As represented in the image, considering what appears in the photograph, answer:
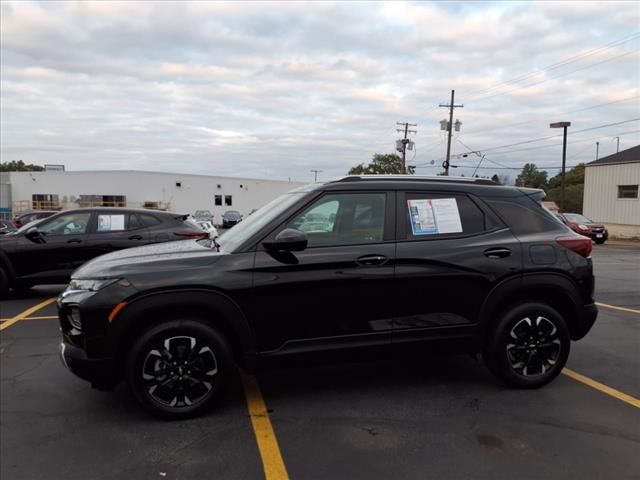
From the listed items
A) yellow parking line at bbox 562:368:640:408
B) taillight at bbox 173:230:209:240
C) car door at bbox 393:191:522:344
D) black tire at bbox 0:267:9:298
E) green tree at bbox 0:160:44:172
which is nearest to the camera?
car door at bbox 393:191:522:344

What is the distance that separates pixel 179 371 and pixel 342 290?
4.41ft

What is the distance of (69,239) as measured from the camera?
27.8ft

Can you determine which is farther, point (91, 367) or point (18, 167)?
point (18, 167)

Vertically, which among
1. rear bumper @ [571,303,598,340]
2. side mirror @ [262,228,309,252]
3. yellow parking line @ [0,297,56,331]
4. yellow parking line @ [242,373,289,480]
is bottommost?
yellow parking line @ [0,297,56,331]

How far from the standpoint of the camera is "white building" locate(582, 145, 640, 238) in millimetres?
30609

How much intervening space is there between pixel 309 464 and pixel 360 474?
13.1 inches

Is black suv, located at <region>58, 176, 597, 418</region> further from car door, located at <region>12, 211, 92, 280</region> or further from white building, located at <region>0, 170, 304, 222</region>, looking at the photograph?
white building, located at <region>0, 170, 304, 222</region>

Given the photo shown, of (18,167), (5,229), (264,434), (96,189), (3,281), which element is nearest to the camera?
(264,434)

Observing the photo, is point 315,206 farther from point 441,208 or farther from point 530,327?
point 530,327

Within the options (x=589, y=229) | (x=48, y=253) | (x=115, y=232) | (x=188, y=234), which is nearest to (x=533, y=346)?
(x=188, y=234)

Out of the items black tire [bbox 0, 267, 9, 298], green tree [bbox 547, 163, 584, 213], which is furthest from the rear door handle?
green tree [bbox 547, 163, 584, 213]

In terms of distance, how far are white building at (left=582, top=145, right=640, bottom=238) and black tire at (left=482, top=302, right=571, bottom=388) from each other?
102 ft

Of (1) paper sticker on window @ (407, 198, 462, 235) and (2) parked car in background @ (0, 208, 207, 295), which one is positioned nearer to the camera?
(1) paper sticker on window @ (407, 198, 462, 235)

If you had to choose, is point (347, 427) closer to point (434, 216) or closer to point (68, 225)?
point (434, 216)
